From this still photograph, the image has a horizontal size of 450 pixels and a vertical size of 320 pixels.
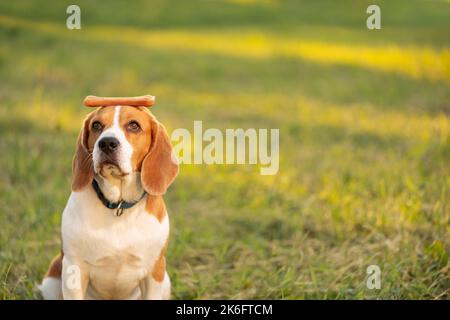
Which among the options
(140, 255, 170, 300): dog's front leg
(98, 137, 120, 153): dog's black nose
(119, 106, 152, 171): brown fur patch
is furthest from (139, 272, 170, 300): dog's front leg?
(98, 137, 120, 153): dog's black nose

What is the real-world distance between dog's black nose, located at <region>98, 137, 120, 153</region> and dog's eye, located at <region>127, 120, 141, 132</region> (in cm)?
13

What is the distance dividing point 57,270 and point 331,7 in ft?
47.5

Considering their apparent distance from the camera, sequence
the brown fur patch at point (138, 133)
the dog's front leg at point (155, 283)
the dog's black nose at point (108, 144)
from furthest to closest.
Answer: the dog's front leg at point (155, 283)
the brown fur patch at point (138, 133)
the dog's black nose at point (108, 144)

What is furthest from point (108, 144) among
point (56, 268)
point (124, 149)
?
point (56, 268)

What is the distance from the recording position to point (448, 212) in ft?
14.3

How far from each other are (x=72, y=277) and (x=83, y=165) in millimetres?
544

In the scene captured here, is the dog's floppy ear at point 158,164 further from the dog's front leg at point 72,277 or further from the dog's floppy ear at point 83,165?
the dog's front leg at point 72,277

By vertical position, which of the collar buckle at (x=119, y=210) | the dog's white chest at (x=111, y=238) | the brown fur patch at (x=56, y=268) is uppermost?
the collar buckle at (x=119, y=210)

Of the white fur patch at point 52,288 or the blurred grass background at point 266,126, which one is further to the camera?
the blurred grass background at point 266,126

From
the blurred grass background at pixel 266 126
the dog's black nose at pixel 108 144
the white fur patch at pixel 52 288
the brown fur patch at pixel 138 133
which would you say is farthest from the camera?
the blurred grass background at pixel 266 126

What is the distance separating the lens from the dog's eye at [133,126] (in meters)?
2.82

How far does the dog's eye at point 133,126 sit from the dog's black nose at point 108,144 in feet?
0.42

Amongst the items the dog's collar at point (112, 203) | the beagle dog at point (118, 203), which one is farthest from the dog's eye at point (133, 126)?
the dog's collar at point (112, 203)

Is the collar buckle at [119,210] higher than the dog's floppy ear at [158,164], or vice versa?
the dog's floppy ear at [158,164]
